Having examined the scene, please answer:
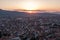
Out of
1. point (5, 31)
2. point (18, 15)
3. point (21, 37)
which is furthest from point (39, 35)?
point (18, 15)

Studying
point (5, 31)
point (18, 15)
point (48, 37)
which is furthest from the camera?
point (18, 15)

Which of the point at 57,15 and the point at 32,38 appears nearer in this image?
the point at 32,38

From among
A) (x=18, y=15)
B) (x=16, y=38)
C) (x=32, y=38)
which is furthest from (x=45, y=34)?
(x=18, y=15)

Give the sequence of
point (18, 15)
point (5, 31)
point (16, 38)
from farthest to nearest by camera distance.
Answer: point (18, 15) → point (5, 31) → point (16, 38)

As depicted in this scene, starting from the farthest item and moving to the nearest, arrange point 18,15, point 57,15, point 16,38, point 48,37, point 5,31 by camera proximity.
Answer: point 18,15, point 57,15, point 5,31, point 48,37, point 16,38

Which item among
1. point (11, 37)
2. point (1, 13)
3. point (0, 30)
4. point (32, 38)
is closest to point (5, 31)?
point (0, 30)

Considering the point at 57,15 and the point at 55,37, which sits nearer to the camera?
the point at 55,37

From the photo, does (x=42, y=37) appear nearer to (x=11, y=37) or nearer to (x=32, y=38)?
(x=32, y=38)

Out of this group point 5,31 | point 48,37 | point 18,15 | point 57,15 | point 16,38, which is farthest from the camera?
point 18,15

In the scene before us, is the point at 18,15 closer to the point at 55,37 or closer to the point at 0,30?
the point at 0,30
